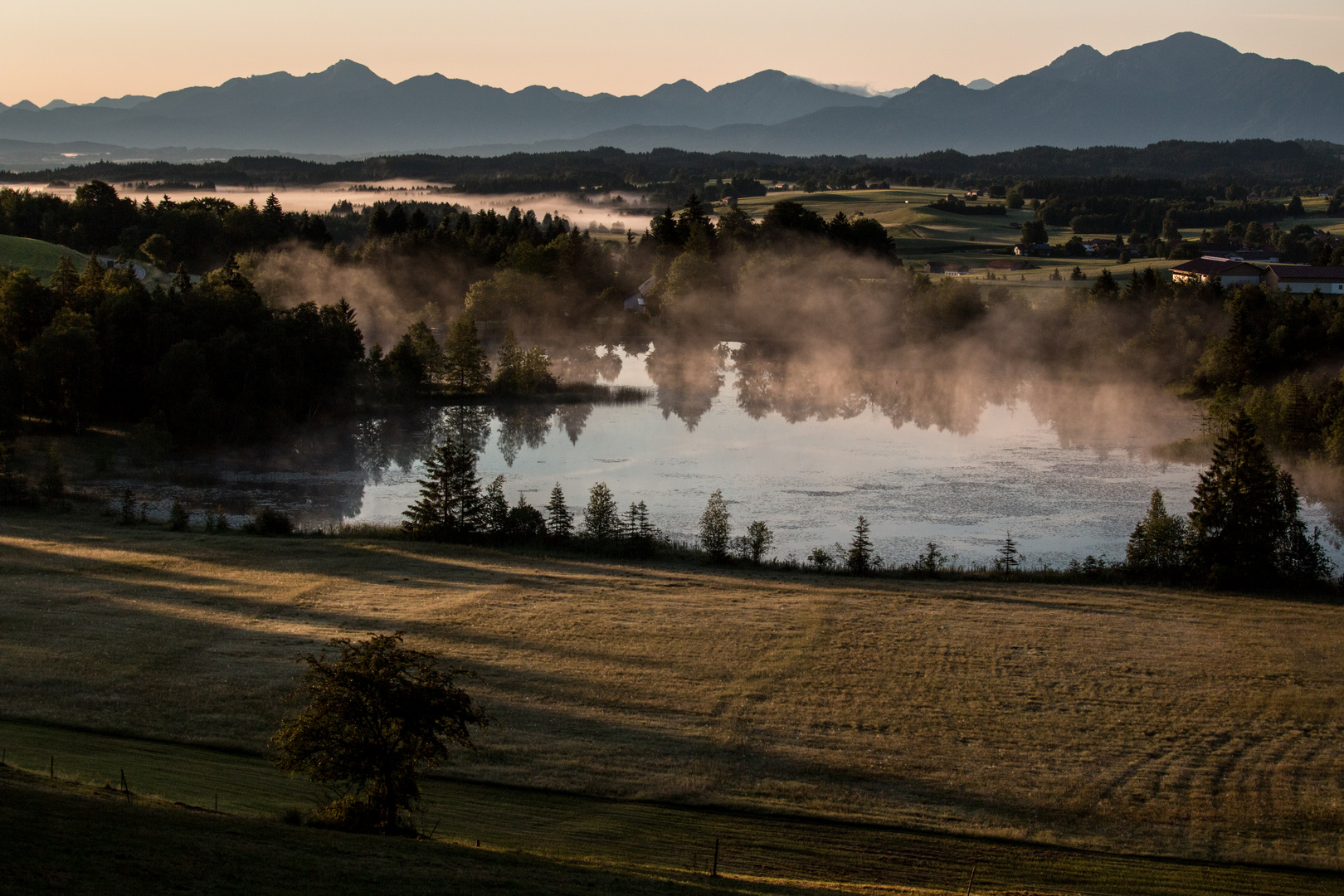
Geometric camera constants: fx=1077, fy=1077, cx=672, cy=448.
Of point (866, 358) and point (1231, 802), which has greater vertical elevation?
point (866, 358)

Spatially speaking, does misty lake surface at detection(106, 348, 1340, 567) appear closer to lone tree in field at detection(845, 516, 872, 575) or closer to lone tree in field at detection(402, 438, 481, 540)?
lone tree in field at detection(845, 516, 872, 575)

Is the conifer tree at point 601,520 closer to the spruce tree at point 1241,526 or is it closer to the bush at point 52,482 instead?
the spruce tree at point 1241,526

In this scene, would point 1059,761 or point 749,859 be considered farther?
point 1059,761

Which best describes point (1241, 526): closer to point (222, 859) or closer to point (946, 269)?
point (222, 859)

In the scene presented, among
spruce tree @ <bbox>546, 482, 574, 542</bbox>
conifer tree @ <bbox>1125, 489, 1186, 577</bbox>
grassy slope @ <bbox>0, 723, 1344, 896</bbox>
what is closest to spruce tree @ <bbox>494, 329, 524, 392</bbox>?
spruce tree @ <bbox>546, 482, 574, 542</bbox>

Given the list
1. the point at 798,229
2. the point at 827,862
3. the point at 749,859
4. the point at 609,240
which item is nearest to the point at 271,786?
the point at 749,859

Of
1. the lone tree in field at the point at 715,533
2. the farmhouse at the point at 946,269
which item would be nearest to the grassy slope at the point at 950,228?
the farmhouse at the point at 946,269

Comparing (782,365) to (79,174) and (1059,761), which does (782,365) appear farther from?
(79,174)
